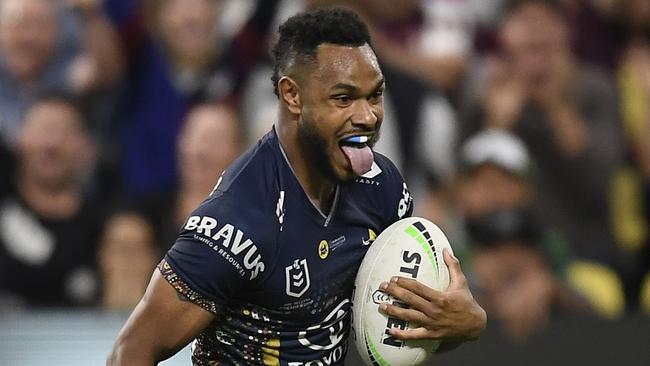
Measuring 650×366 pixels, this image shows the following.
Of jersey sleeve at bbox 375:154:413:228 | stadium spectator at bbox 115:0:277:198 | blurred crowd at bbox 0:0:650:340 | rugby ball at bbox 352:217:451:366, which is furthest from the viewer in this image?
stadium spectator at bbox 115:0:277:198

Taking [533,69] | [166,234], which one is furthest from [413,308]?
[533,69]

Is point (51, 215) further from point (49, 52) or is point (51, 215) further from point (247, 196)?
point (247, 196)

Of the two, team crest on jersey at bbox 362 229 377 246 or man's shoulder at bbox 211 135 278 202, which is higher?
man's shoulder at bbox 211 135 278 202

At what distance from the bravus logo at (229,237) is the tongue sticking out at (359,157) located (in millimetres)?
337

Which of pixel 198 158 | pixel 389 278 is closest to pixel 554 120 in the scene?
pixel 198 158

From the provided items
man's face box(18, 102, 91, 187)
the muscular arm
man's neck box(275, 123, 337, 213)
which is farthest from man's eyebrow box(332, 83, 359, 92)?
man's face box(18, 102, 91, 187)

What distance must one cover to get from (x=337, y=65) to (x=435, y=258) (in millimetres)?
623

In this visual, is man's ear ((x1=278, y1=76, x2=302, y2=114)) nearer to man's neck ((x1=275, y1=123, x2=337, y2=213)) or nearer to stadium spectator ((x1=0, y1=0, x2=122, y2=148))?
man's neck ((x1=275, y1=123, x2=337, y2=213))

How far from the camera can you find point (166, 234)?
5.65 meters

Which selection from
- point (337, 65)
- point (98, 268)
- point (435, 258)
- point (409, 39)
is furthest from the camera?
point (409, 39)

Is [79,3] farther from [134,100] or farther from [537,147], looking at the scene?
[537,147]

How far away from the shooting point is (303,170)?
10.3 ft

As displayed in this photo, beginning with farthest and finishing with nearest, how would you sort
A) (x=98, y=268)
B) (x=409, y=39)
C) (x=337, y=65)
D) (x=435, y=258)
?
(x=409, y=39) → (x=98, y=268) → (x=435, y=258) → (x=337, y=65)

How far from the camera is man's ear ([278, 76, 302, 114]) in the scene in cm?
302
